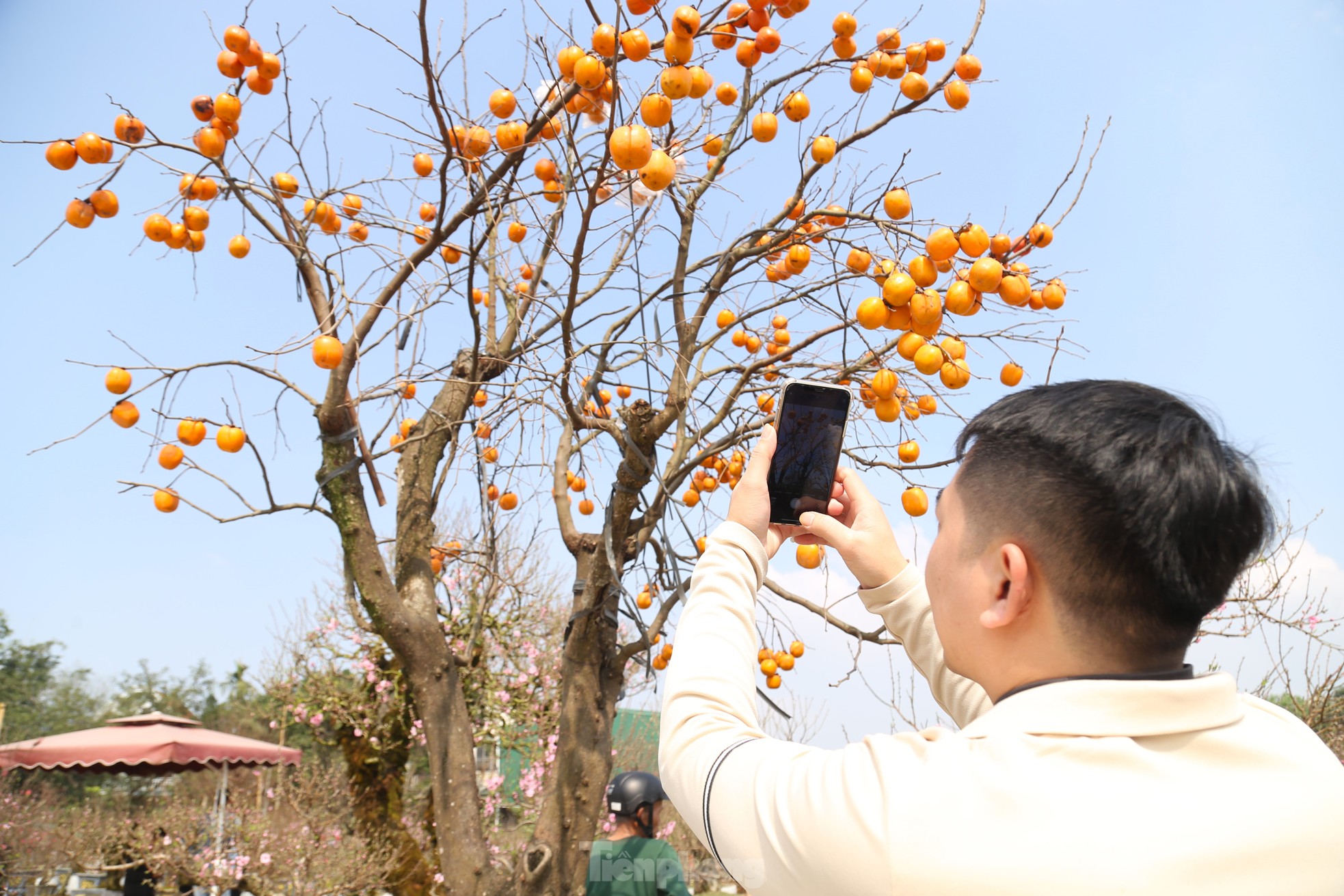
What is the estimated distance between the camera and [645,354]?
2.58m

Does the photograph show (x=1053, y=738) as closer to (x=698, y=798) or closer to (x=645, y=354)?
Result: (x=698, y=798)

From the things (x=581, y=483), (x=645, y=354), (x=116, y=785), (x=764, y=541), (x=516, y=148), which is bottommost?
(x=116, y=785)

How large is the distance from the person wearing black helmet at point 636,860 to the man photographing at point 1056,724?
8.42ft

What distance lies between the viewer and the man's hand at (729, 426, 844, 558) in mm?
861

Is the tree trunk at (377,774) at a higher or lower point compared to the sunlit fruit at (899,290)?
lower

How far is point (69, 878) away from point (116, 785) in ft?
22.6

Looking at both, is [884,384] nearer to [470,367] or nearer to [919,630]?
[919,630]

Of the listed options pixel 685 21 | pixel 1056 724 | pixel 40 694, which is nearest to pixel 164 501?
pixel 685 21

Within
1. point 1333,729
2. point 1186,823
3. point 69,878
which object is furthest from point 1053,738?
point 69,878

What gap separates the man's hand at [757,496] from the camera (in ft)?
2.83

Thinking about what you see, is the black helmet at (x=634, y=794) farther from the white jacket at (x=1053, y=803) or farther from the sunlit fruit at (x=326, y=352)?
the white jacket at (x=1053, y=803)

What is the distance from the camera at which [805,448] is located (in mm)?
1027

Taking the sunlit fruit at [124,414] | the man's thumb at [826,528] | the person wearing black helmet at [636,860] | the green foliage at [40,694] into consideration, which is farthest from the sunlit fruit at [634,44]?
the green foliage at [40,694]

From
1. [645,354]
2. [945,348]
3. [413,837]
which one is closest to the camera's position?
[945,348]
